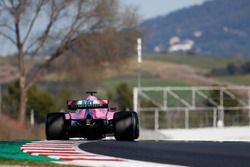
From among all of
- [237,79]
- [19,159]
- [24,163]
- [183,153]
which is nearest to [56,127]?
[183,153]

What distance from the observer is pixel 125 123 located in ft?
74.2

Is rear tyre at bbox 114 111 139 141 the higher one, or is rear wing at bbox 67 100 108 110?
rear wing at bbox 67 100 108 110

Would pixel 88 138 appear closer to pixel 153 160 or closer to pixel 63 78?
pixel 153 160

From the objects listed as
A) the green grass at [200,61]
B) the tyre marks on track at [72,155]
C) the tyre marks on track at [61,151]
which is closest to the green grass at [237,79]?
the green grass at [200,61]

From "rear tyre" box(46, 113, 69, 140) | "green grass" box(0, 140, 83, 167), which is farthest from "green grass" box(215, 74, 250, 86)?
"green grass" box(0, 140, 83, 167)

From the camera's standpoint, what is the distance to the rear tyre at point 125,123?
2253 centimetres

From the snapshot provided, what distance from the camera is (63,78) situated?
6203 centimetres

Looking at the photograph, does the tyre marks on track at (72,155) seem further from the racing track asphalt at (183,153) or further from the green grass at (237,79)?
the green grass at (237,79)

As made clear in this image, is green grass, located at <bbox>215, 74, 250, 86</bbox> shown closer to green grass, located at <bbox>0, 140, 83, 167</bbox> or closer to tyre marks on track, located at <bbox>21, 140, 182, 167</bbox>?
tyre marks on track, located at <bbox>21, 140, 182, 167</bbox>

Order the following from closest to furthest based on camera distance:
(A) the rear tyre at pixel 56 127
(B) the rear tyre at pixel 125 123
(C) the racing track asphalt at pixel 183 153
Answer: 1. (C) the racing track asphalt at pixel 183 153
2. (B) the rear tyre at pixel 125 123
3. (A) the rear tyre at pixel 56 127

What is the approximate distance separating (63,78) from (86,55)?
642 centimetres

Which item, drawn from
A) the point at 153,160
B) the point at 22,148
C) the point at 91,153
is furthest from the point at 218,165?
the point at 22,148

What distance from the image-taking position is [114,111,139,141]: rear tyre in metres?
22.5

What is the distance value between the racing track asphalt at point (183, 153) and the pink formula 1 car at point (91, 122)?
2401 millimetres
